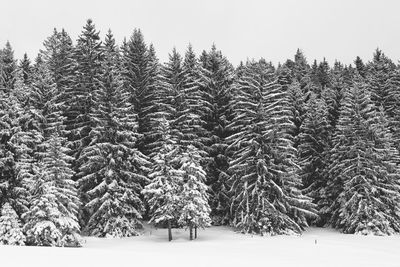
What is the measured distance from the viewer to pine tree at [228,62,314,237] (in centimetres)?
3541

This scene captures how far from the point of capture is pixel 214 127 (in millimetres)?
42125

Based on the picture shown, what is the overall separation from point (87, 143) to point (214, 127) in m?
12.8

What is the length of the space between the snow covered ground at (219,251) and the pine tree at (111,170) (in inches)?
77.1

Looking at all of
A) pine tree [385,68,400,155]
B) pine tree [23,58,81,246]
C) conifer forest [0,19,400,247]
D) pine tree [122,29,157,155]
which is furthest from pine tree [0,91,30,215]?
pine tree [385,68,400,155]

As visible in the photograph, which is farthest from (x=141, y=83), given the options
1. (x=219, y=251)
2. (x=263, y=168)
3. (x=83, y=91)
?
(x=219, y=251)

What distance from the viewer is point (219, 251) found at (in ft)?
81.5

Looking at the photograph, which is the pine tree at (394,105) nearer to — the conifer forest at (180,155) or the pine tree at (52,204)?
the conifer forest at (180,155)

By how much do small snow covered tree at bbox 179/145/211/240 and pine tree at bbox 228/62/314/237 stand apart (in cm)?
397

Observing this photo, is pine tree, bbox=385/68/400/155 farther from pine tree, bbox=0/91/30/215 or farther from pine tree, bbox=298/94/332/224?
pine tree, bbox=0/91/30/215

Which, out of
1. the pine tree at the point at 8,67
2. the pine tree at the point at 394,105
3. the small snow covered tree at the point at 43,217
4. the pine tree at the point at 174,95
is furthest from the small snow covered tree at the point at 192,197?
the pine tree at the point at 394,105

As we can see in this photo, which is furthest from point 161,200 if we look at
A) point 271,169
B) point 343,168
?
point 343,168

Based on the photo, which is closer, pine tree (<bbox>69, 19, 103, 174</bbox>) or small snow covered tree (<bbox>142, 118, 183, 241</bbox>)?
small snow covered tree (<bbox>142, 118, 183, 241</bbox>)

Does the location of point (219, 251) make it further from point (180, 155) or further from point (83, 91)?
point (83, 91)

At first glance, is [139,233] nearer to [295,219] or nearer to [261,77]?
[295,219]
